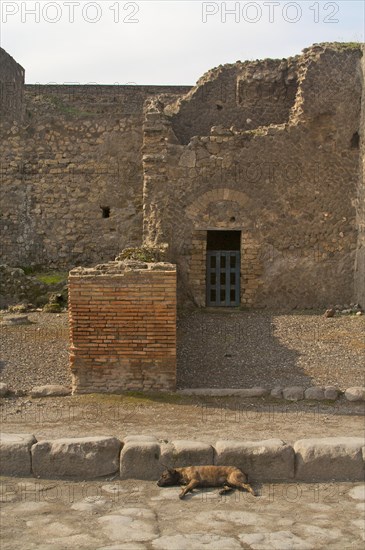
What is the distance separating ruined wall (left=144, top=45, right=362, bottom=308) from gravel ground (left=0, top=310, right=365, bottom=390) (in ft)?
2.93

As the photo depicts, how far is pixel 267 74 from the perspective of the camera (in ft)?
49.8

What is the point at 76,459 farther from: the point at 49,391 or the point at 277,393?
the point at 277,393

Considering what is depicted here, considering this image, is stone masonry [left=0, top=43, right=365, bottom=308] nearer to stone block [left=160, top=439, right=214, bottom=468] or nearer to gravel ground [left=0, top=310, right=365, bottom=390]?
gravel ground [left=0, top=310, right=365, bottom=390]

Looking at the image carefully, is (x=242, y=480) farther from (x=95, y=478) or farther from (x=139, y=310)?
(x=139, y=310)

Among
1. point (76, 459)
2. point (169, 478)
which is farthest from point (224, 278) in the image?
point (169, 478)

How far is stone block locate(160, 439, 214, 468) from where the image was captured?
6238mm

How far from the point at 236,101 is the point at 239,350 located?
6.75m

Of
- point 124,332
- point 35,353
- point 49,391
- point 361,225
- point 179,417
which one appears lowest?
point 179,417

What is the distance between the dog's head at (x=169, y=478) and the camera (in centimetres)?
601

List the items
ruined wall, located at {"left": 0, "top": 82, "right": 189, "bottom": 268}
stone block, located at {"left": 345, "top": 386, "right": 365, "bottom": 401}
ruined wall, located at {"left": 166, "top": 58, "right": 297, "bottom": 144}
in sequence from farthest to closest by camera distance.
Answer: ruined wall, located at {"left": 0, "top": 82, "right": 189, "bottom": 268} → ruined wall, located at {"left": 166, "top": 58, "right": 297, "bottom": 144} → stone block, located at {"left": 345, "top": 386, "right": 365, "bottom": 401}

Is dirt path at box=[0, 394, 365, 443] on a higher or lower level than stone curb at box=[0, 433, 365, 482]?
higher

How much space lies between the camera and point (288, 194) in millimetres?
13711

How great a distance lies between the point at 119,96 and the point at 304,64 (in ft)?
49.3

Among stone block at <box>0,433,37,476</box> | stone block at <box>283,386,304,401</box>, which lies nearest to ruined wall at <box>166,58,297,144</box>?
stone block at <box>283,386,304,401</box>
